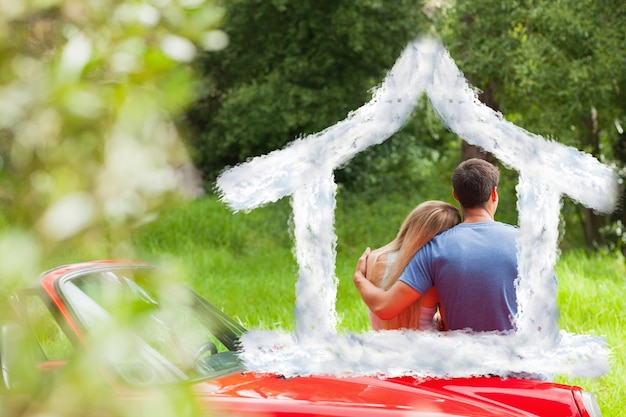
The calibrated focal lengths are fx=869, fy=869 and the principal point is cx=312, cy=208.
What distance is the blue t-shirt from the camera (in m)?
3.84

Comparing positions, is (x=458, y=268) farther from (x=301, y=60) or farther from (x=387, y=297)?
(x=301, y=60)

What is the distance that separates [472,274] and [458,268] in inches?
2.6

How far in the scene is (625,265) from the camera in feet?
34.8

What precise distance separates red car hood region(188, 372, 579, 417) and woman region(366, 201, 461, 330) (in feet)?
1.82

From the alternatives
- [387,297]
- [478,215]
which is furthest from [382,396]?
[478,215]

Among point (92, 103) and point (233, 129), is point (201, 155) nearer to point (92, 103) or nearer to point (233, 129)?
point (233, 129)

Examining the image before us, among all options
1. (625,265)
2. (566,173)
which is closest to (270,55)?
(625,265)

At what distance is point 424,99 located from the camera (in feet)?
56.0

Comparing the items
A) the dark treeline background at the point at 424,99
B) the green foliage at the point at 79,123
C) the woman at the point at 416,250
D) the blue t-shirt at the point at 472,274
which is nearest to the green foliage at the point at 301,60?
the dark treeline background at the point at 424,99

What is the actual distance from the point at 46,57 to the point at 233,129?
16046mm

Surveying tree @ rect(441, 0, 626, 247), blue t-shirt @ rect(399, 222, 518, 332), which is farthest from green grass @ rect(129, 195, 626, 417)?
tree @ rect(441, 0, 626, 247)

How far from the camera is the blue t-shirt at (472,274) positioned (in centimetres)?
384

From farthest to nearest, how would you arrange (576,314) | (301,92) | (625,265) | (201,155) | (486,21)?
(201,155)
(301,92)
(486,21)
(625,265)
(576,314)

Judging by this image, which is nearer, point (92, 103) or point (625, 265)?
point (92, 103)
